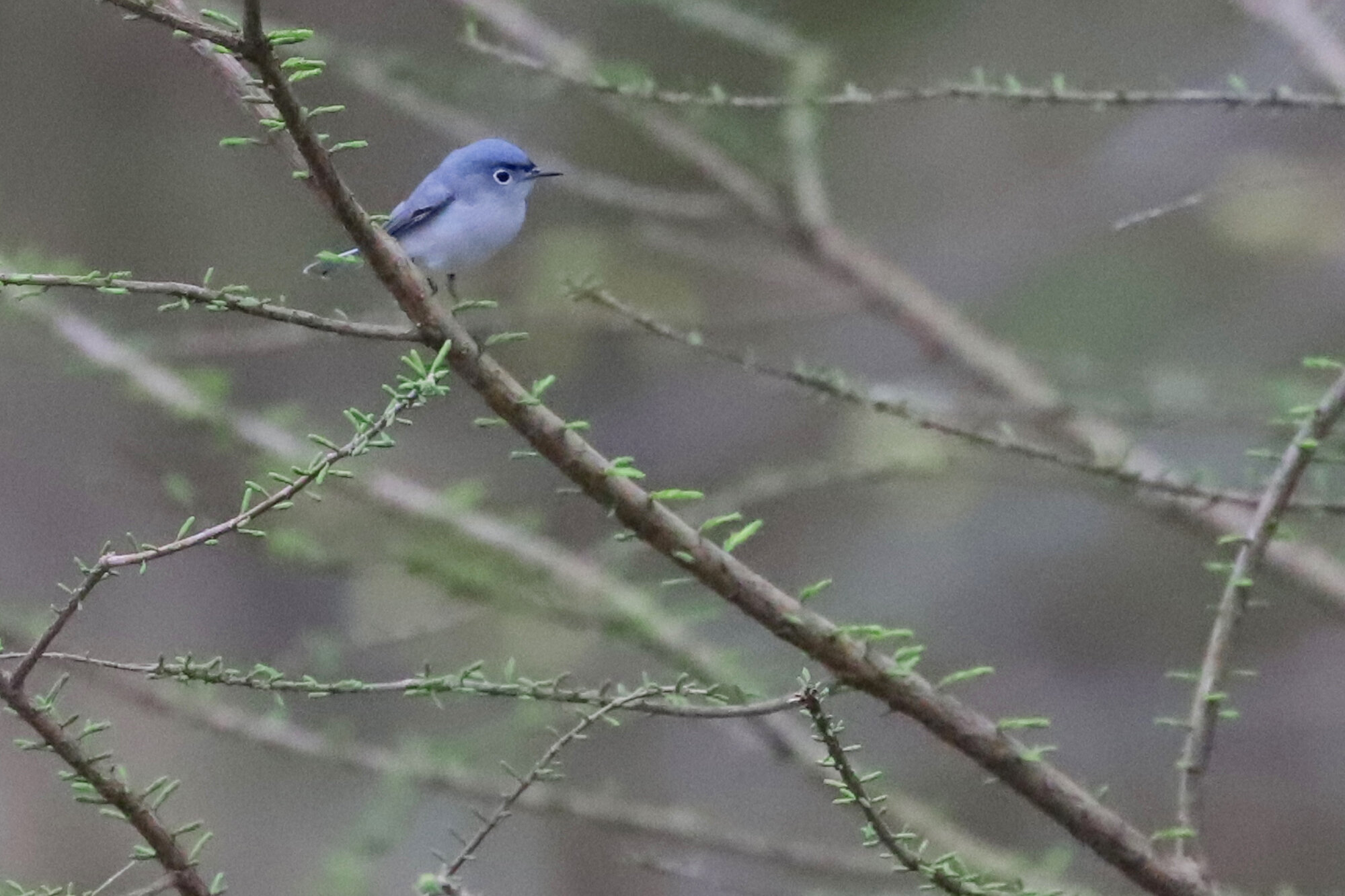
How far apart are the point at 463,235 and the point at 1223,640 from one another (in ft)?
2.53

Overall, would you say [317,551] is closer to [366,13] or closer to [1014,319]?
[366,13]

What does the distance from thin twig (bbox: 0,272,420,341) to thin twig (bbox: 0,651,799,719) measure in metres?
0.23

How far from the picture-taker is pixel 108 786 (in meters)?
1.02

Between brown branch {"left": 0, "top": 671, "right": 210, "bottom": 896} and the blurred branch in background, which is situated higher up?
the blurred branch in background

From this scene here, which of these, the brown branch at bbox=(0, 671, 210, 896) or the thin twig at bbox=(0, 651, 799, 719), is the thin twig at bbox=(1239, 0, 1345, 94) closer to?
the thin twig at bbox=(0, 651, 799, 719)

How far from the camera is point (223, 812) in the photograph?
5129mm

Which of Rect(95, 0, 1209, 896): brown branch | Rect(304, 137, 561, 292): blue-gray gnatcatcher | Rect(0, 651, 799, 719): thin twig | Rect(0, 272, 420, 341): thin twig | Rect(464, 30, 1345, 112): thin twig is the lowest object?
Rect(0, 651, 799, 719): thin twig

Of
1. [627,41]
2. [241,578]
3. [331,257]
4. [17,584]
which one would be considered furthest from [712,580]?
[241,578]

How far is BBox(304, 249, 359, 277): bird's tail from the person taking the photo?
1.04 m

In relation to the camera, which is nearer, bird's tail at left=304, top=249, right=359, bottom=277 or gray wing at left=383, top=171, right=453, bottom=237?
bird's tail at left=304, top=249, right=359, bottom=277

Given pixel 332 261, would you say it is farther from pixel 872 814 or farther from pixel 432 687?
pixel 872 814

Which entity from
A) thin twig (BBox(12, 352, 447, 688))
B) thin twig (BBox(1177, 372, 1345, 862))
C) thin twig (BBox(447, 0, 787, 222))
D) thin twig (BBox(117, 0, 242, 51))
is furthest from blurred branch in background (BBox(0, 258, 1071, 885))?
thin twig (BBox(117, 0, 242, 51))

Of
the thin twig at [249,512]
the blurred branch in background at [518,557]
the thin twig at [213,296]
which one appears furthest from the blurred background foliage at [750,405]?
the thin twig at [249,512]

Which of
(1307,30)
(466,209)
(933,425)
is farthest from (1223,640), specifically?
(1307,30)
